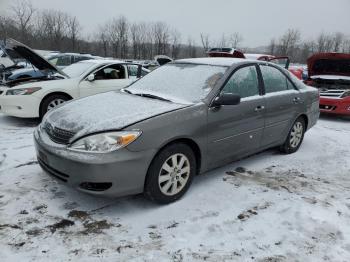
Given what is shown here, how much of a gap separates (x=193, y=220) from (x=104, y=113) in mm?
1398

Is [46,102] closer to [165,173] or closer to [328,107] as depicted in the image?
[165,173]

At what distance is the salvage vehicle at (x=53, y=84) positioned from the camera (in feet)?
21.7

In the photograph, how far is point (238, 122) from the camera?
13.3ft

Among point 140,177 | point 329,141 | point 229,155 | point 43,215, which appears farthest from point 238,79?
point 329,141

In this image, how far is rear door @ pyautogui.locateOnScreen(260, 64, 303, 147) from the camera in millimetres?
4625

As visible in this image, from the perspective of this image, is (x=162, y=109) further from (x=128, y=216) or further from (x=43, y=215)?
(x=43, y=215)

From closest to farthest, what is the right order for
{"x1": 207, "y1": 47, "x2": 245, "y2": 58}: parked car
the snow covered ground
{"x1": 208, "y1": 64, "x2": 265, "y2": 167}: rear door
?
the snow covered ground < {"x1": 208, "y1": 64, "x2": 265, "y2": 167}: rear door < {"x1": 207, "y1": 47, "x2": 245, "y2": 58}: parked car

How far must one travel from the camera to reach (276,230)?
125 inches

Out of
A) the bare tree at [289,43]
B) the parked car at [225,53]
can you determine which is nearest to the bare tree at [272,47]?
the bare tree at [289,43]

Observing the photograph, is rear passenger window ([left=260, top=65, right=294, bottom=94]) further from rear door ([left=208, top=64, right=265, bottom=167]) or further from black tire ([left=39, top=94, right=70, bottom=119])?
black tire ([left=39, top=94, right=70, bottom=119])

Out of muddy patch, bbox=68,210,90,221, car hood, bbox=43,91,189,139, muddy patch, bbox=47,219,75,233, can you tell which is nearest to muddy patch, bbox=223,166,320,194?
car hood, bbox=43,91,189,139

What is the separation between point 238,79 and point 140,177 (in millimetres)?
1881

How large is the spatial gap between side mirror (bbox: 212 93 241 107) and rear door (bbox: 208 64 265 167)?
79 mm

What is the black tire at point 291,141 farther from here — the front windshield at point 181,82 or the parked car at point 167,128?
the front windshield at point 181,82
